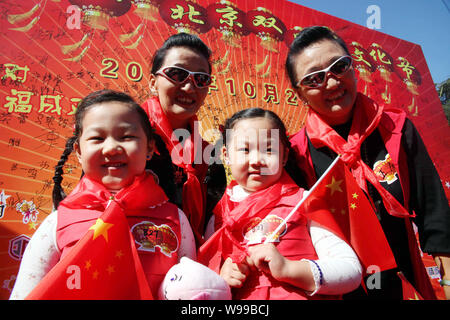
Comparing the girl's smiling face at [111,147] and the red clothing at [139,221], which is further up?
the girl's smiling face at [111,147]

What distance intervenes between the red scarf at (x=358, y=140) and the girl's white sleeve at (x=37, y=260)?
4.76 feet

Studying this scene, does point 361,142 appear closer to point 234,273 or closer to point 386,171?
point 386,171

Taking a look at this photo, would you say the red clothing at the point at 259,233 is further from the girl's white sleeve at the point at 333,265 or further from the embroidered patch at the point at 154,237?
the embroidered patch at the point at 154,237

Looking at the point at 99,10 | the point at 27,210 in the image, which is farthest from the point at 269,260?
the point at 99,10

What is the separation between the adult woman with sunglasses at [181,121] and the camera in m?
1.81

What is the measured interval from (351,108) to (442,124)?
3.66 meters

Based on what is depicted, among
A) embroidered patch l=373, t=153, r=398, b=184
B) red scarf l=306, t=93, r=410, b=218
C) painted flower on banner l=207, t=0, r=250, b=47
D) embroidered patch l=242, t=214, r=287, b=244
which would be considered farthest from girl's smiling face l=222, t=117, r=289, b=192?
painted flower on banner l=207, t=0, r=250, b=47

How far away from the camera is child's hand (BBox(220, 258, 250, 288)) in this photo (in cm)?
125

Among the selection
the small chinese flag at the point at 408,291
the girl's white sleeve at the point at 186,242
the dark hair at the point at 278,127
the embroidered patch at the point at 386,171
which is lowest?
the small chinese flag at the point at 408,291

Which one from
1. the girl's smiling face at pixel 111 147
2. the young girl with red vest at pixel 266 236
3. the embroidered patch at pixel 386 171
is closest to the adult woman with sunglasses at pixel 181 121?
the young girl with red vest at pixel 266 236

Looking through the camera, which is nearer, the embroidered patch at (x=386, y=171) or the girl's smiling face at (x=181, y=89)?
the embroidered patch at (x=386, y=171)

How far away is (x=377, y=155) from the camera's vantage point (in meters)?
1.73

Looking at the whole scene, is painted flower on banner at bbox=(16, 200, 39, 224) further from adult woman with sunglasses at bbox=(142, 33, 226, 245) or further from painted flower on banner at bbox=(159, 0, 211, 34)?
painted flower on banner at bbox=(159, 0, 211, 34)

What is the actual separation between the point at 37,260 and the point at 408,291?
1.74 meters
